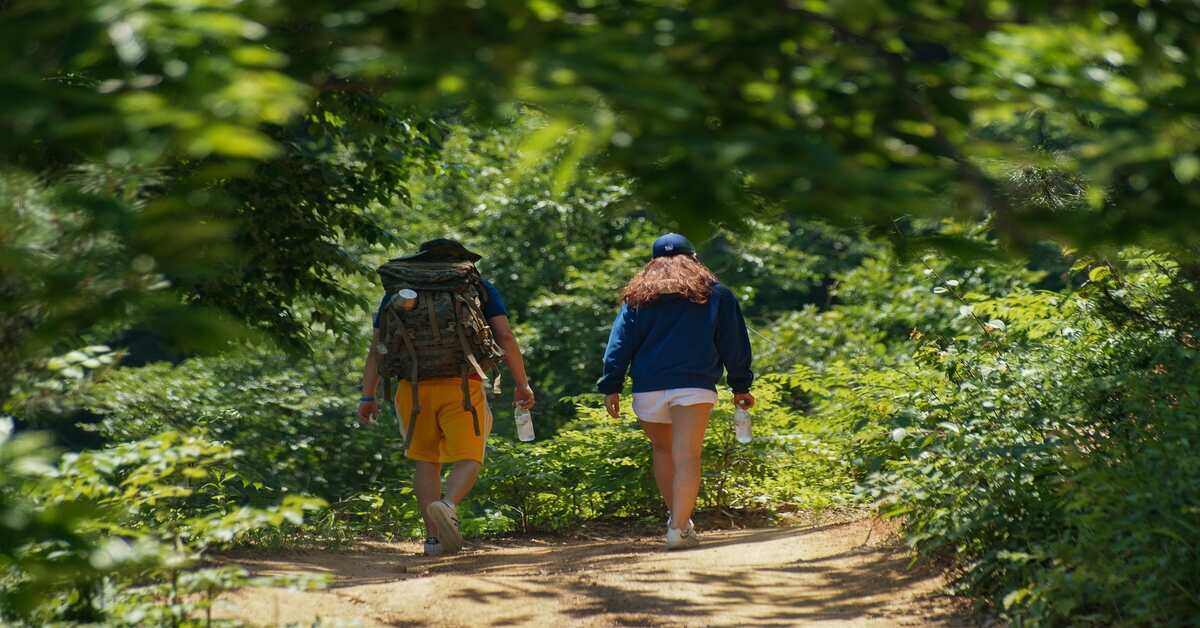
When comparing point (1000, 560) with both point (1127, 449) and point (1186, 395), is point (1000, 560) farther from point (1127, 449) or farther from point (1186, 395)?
point (1186, 395)

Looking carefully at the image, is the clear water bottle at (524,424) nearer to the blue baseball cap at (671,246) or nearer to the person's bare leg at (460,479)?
the person's bare leg at (460,479)

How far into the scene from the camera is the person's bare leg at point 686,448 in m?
7.79

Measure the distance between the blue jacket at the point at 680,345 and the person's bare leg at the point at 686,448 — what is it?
164 millimetres

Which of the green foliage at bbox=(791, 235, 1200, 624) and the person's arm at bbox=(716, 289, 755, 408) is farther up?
the green foliage at bbox=(791, 235, 1200, 624)

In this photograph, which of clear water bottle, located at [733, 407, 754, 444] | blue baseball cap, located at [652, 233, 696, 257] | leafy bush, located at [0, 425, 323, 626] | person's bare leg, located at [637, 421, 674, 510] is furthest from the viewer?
clear water bottle, located at [733, 407, 754, 444]

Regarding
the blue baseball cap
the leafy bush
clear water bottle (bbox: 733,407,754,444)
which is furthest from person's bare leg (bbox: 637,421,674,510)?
the leafy bush

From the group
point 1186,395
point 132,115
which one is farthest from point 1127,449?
point 132,115

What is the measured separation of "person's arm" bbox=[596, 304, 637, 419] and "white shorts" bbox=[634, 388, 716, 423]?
0.86ft

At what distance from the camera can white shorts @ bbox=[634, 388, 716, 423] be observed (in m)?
7.78

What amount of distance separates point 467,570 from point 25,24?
4633 millimetres

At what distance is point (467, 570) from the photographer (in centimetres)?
726

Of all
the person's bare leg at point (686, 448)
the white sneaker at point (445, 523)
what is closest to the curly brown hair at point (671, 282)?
the person's bare leg at point (686, 448)

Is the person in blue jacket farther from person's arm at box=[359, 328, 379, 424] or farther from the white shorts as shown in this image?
person's arm at box=[359, 328, 379, 424]

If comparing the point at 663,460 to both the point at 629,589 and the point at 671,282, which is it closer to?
the point at 671,282
